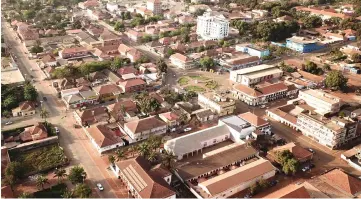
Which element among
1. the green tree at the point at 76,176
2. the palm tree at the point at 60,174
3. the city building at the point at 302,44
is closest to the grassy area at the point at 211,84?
the city building at the point at 302,44

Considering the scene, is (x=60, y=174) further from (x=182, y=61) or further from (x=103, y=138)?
(x=182, y=61)

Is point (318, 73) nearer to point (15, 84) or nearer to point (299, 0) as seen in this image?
point (15, 84)

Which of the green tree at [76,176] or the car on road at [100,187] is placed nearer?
the green tree at [76,176]

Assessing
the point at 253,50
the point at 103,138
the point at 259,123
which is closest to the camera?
the point at 103,138

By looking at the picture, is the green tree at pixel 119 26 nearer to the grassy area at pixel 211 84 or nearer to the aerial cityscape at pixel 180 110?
the aerial cityscape at pixel 180 110

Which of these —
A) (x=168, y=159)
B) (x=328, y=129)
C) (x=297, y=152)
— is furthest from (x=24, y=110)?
(x=328, y=129)

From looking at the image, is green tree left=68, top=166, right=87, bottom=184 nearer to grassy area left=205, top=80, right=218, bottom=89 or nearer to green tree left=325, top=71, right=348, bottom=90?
grassy area left=205, top=80, right=218, bottom=89

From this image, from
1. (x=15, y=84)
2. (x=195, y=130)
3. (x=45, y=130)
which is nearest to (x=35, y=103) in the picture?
(x=15, y=84)
